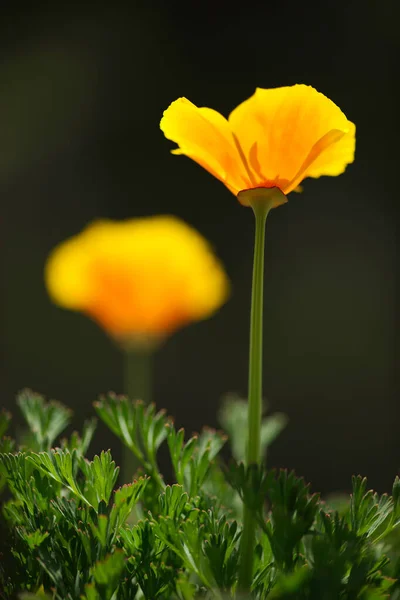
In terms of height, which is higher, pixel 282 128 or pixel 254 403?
pixel 282 128

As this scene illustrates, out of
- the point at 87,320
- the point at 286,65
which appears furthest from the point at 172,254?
the point at 286,65

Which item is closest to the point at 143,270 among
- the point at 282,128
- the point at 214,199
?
the point at 282,128

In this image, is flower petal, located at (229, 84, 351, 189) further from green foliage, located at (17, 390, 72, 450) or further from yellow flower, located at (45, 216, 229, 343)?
yellow flower, located at (45, 216, 229, 343)

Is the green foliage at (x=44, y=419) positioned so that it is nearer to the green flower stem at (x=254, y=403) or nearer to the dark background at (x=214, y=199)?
the green flower stem at (x=254, y=403)

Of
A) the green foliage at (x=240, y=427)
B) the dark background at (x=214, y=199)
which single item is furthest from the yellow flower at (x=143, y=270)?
the dark background at (x=214, y=199)

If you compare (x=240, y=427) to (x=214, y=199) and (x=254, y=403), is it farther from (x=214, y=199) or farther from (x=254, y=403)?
(x=214, y=199)

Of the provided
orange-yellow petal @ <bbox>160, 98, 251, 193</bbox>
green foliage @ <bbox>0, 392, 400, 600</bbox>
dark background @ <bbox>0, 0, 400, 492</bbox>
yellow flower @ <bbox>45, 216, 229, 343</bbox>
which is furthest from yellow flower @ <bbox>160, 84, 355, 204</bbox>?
dark background @ <bbox>0, 0, 400, 492</bbox>

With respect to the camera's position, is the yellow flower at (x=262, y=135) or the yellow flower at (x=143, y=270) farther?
the yellow flower at (x=143, y=270)
